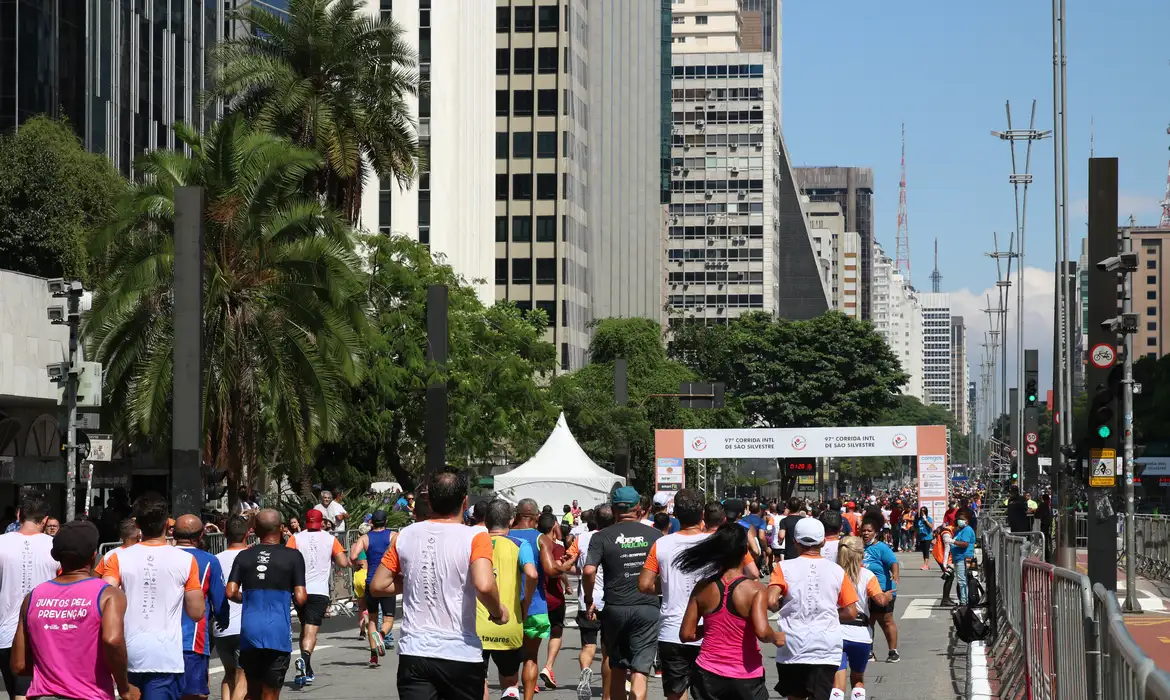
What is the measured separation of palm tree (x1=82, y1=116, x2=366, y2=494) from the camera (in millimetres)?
29219

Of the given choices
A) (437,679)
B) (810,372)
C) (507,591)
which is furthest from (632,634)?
(810,372)

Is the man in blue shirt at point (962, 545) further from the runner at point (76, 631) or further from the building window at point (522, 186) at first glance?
the building window at point (522, 186)

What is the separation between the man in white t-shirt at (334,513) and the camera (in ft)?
86.3

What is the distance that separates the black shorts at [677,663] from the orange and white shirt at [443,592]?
3412 mm

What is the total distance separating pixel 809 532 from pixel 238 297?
859 inches

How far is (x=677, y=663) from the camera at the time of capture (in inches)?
436

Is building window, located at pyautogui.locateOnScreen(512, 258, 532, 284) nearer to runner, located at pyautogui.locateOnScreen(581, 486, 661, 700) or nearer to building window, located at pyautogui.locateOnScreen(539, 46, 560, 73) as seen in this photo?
building window, located at pyautogui.locateOnScreen(539, 46, 560, 73)

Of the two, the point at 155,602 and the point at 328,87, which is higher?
the point at 328,87

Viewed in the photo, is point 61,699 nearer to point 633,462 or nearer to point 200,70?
point 200,70

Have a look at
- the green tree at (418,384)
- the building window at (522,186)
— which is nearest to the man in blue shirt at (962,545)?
the green tree at (418,384)

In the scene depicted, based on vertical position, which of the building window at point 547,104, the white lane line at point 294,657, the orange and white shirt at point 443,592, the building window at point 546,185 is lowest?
the white lane line at point 294,657

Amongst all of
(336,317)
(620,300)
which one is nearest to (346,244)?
(336,317)

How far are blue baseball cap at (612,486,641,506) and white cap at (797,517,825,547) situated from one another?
2331mm

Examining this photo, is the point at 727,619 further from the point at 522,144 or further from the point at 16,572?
the point at 522,144
